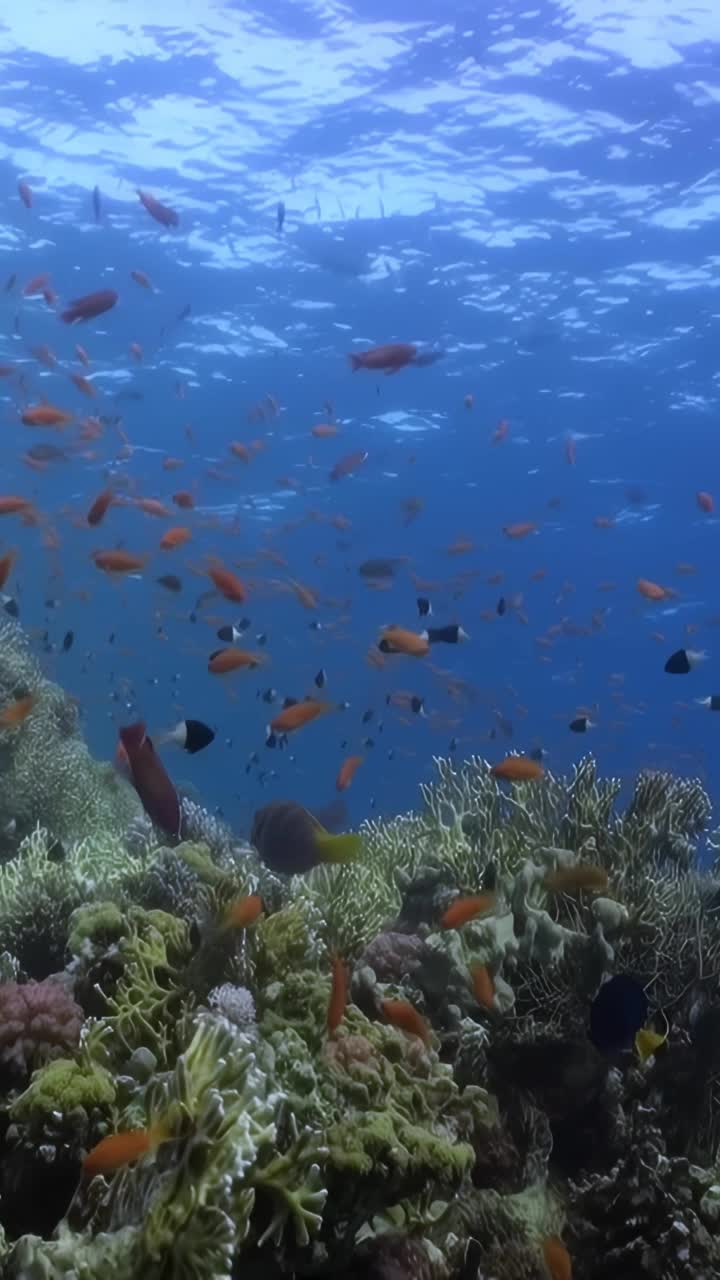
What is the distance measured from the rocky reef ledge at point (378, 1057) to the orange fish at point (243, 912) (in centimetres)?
6

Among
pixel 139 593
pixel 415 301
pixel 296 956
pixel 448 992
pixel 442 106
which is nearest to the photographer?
pixel 296 956

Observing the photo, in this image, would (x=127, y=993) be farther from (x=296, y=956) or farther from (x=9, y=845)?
(x=9, y=845)

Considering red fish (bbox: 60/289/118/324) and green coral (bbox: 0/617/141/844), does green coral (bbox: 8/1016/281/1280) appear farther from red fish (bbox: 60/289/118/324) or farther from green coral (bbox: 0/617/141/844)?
red fish (bbox: 60/289/118/324)

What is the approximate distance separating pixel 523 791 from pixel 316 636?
56.4m

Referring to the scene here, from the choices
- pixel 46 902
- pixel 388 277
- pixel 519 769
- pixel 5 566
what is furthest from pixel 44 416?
pixel 388 277

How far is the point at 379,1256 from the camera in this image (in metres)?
3.97

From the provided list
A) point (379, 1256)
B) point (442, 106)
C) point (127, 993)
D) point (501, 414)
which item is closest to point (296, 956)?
point (127, 993)

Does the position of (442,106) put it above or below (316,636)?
above

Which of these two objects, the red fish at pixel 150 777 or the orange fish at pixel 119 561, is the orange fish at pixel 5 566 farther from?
the red fish at pixel 150 777

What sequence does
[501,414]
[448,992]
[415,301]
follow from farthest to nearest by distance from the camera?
1. [501,414]
2. [415,301]
3. [448,992]

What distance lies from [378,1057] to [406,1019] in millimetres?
413

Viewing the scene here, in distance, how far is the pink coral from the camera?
171 inches

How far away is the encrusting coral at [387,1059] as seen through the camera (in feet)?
11.2

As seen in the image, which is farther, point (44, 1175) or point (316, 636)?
point (316, 636)
